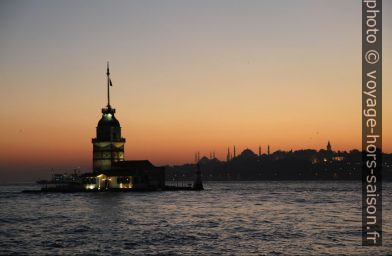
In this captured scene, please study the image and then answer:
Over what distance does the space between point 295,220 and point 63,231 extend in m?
23.3

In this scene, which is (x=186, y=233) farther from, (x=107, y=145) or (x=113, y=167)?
(x=107, y=145)

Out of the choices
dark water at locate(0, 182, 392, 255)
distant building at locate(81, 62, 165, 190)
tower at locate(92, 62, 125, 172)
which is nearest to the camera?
dark water at locate(0, 182, 392, 255)

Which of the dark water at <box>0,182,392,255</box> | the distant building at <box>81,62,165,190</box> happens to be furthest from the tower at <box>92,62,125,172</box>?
the dark water at <box>0,182,392,255</box>

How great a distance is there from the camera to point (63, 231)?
48844 mm

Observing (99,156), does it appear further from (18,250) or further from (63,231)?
(18,250)

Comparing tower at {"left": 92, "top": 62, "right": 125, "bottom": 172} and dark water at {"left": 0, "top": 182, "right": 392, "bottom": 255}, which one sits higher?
tower at {"left": 92, "top": 62, "right": 125, "bottom": 172}

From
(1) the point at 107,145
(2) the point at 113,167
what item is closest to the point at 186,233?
(2) the point at 113,167

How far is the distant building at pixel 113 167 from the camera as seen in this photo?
112713 mm

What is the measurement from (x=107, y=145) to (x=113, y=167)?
15.6 feet

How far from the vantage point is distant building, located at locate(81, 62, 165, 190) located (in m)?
A: 113

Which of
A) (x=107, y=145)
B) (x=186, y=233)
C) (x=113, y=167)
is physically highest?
(x=107, y=145)

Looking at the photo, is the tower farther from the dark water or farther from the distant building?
the dark water

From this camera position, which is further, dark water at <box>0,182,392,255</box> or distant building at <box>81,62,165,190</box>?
distant building at <box>81,62,165,190</box>

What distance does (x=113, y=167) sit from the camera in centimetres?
11838
